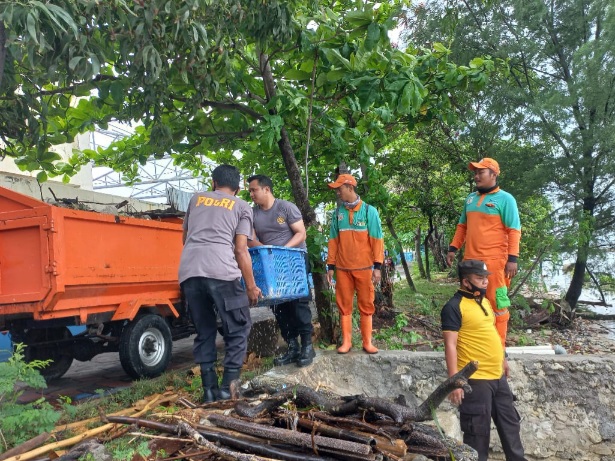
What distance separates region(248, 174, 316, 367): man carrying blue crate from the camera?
4566mm

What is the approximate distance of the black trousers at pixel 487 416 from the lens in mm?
3477

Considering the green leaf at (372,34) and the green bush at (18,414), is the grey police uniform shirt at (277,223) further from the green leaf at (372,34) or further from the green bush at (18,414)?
the green bush at (18,414)

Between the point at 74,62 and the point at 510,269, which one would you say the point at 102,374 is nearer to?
the point at 74,62

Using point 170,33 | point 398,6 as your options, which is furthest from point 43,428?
point 398,6

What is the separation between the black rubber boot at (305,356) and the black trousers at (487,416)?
1.49 m

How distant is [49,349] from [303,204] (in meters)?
3.44


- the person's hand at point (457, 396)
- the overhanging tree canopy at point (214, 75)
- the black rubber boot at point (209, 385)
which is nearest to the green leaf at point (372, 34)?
the overhanging tree canopy at point (214, 75)

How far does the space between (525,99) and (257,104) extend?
490 cm

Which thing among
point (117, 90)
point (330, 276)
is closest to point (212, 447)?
point (330, 276)

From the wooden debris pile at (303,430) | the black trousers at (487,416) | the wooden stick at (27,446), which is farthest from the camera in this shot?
the black trousers at (487,416)

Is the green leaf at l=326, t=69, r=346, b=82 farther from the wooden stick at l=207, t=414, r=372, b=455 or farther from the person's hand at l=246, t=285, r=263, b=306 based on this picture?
the wooden stick at l=207, t=414, r=372, b=455

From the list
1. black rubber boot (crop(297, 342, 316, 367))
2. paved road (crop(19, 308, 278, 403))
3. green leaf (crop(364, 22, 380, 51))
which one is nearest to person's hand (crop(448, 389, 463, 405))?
black rubber boot (crop(297, 342, 316, 367))

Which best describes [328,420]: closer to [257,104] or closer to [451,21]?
[257,104]

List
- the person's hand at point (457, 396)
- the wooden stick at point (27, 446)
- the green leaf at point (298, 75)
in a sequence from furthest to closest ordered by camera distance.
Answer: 1. the green leaf at point (298, 75)
2. the person's hand at point (457, 396)
3. the wooden stick at point (27, 446)
